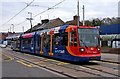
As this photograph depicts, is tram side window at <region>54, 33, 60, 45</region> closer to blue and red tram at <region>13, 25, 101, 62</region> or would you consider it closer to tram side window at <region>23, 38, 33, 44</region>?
blue and red tram at <region>13, 25, 101, 62</region>

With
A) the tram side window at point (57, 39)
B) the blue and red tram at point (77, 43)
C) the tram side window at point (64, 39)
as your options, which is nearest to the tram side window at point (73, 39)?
the blue and red tram at point (77, 43)

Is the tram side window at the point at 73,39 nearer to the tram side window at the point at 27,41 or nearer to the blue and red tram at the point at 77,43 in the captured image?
the blue and red tram at the point at 77,43

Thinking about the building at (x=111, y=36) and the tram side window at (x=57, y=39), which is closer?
the tram side window at (x=57, y=39)

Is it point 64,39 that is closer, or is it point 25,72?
point 25,72

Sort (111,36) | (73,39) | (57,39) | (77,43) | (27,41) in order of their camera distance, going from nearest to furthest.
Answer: (77,43) < (73,39) < (57,39) < (27,41) < (111,36)

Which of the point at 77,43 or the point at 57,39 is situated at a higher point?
the point at 57,39

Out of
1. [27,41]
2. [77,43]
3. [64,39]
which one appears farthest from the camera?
[27,41]

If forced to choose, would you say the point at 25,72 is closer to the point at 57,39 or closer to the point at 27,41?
the point at 57,39

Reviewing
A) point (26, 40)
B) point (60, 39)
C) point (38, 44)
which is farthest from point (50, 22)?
point (60, 39)

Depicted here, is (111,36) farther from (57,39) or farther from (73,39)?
(73,39)

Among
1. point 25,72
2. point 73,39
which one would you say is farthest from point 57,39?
point 25,72

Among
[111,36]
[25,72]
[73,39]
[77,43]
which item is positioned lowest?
[25,72]

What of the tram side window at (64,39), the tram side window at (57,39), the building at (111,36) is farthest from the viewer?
the building at (111,36)

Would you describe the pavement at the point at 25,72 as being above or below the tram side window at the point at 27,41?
below
